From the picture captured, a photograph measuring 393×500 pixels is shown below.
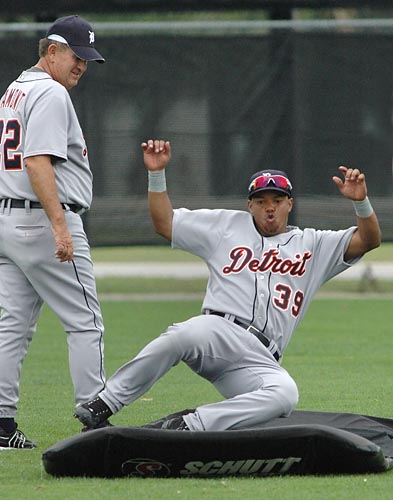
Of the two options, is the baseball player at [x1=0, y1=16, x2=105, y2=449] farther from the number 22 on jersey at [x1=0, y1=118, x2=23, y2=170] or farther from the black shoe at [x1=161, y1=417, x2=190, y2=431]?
the black shoe at [x1=161, y1=417, x2=190, y2=431]

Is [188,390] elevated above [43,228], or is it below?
below

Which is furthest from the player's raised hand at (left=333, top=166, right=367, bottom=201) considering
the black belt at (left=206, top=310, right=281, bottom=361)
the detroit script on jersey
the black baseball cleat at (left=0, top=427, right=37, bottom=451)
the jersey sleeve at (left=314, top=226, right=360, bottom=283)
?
the black baseball cleat at (left=0, top=427, right=37, bottom=451)

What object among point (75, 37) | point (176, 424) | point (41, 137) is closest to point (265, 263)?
point (176, 424)

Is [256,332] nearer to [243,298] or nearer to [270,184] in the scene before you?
[243,298]

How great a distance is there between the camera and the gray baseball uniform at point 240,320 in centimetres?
539

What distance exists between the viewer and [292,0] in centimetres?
1338

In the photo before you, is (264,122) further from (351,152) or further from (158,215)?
(158,215)

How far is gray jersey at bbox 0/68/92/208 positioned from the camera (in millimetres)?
5844

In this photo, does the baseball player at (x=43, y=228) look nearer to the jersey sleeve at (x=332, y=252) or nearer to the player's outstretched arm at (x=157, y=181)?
the player's outstretched arm at (x=157, y=181)

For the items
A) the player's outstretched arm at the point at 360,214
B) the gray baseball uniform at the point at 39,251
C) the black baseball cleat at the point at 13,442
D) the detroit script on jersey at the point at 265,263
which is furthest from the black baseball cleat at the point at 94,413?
the player's outstretched arm at the point at 360,214

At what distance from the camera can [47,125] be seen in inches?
230

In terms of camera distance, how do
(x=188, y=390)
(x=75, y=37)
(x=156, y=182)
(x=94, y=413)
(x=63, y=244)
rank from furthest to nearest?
(x=188, y=390) → (x=75, y=37) → (x=156, y=182) → (x=63, y=244) → (x=94, y=413)

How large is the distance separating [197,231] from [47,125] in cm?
92

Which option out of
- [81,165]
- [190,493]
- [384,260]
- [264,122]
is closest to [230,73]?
[264,122]
